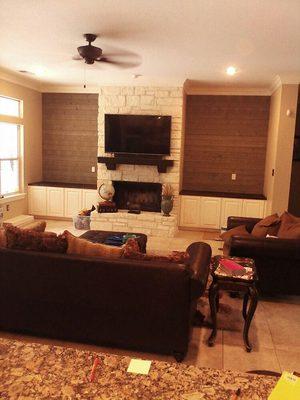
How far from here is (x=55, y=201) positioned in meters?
7.42

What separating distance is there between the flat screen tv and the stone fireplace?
0.10 metres

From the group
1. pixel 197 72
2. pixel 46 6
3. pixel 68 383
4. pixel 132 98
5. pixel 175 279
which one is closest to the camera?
pixel 68 383

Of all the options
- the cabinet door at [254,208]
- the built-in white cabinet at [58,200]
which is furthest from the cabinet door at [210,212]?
the built-in white cabinet at [58,200]

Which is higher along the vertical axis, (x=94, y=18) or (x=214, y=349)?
(x=94, y=18)

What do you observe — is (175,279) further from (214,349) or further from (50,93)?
(50,93)

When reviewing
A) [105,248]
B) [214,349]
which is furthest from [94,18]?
[214,349]

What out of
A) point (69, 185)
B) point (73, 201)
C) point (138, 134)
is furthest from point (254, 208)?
point (69, 185)

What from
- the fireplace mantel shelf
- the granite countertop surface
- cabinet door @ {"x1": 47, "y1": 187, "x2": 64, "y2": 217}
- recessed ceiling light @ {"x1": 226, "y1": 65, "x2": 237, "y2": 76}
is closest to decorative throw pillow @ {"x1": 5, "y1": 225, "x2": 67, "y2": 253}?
the granite countertop surface

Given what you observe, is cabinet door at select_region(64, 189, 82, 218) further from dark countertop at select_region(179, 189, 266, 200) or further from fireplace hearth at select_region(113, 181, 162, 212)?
dark countertop at select_region(179, 189, 266, 200)

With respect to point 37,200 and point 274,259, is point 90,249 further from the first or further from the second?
point 37,200

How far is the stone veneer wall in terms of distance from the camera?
657 cm

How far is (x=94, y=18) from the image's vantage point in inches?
136

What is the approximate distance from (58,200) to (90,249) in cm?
480

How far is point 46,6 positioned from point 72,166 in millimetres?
4808
